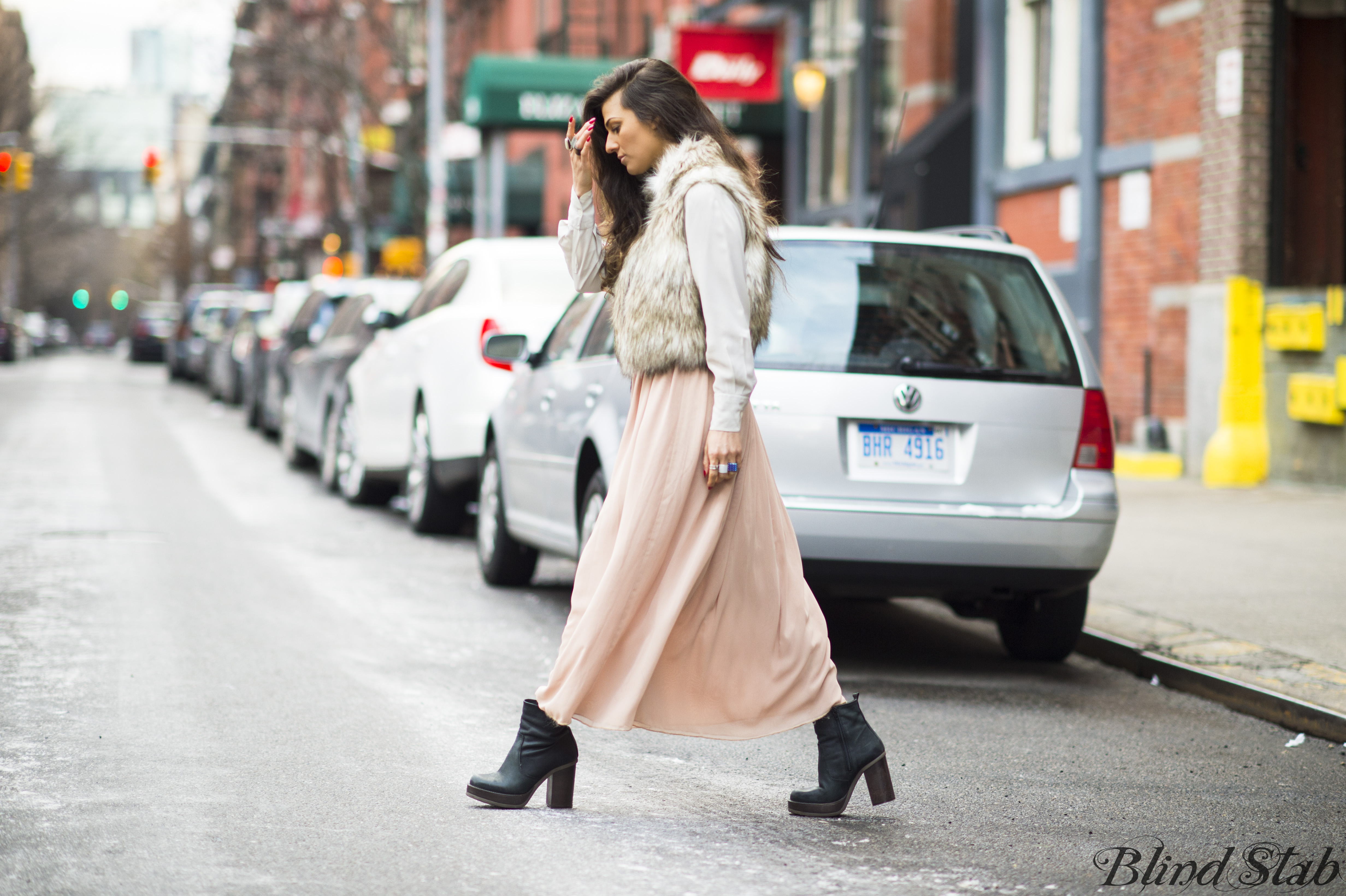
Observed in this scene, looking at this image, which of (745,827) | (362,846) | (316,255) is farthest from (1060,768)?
(316,255)

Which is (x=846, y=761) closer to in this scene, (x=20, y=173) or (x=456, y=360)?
(x=456, y=360)

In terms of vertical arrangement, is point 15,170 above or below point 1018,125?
above

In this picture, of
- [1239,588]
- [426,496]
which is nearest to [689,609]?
[1239,588]

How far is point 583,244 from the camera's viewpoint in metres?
4.61

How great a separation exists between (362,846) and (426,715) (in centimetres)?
157

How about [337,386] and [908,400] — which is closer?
[908,400]

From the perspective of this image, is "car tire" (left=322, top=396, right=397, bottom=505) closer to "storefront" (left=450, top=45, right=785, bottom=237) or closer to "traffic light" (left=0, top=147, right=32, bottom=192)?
"storefront" (left=450, top=45, right=785, bottom=237)

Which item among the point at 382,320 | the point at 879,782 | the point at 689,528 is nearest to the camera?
the point at 689,528

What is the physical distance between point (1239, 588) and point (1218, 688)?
2.21m

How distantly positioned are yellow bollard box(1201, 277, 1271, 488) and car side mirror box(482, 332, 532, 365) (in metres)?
6.81

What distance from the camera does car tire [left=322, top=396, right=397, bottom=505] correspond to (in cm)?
1238

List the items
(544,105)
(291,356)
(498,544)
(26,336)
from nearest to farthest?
(498,544), (291,356), (544,105), (26,336)

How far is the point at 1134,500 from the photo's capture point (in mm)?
12336

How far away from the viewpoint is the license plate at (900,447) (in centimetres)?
643
